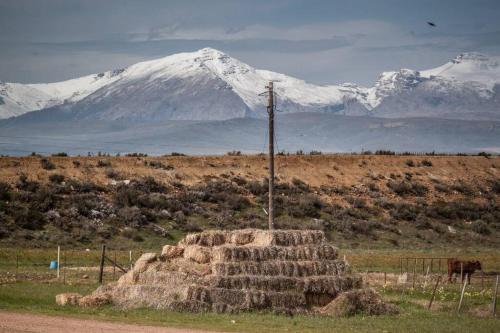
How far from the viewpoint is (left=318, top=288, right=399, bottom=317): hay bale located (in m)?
39.5

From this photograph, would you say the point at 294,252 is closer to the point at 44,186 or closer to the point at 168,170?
the point at 44,186

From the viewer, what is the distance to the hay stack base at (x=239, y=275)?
127 feet

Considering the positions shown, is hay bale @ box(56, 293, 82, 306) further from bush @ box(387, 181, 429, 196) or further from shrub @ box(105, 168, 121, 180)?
bush @ box(387, 181, 429, 196)

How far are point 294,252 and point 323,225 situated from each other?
4280cm

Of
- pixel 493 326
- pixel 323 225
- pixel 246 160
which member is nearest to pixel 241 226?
pixel 323 225

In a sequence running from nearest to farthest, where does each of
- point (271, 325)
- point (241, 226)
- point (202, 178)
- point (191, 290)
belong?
point (271, 325), point (191, 290), point (241, 226), point (202, 178)

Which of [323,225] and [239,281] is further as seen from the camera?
[323,225]

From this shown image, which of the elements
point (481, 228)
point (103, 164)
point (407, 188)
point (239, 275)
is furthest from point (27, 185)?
point (239, 275)

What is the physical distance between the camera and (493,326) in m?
36.8

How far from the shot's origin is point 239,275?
39.4m

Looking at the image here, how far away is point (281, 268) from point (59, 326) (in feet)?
34.5

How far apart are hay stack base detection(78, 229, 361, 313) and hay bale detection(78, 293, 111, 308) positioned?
208 mm

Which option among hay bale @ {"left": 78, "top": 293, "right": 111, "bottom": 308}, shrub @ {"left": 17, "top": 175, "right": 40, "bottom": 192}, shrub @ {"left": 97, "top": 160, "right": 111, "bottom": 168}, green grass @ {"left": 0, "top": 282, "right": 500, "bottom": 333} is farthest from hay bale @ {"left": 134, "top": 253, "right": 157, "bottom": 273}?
shrub @ {"left": 97, "top": 160, "right": 111, "bottom": 168}

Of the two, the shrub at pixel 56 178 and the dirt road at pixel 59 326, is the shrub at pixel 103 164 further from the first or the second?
the dirt road at pixel 59 326
